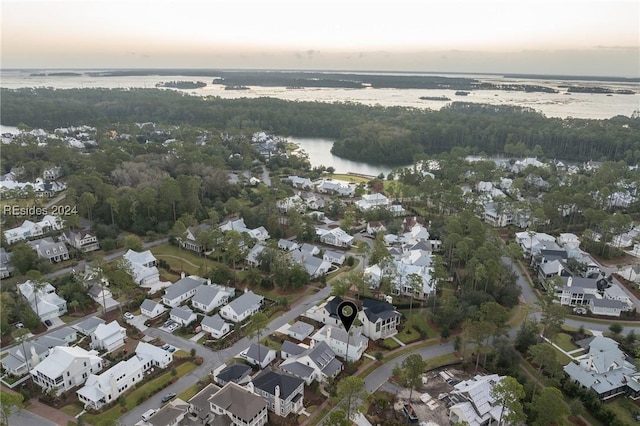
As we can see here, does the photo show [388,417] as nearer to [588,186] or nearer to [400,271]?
[400,271]

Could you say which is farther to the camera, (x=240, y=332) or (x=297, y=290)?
(x=297, y=290)

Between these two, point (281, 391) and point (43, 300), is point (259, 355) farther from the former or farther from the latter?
point (43, 300)

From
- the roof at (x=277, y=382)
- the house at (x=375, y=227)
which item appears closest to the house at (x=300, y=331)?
the roof at (x=277, y=382)

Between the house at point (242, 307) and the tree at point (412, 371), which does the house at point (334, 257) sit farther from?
the tree at point (412, 371)

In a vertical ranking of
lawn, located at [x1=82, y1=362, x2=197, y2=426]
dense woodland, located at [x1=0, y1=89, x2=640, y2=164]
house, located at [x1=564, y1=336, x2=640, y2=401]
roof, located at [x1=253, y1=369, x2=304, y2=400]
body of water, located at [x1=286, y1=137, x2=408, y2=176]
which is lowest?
lawn, located at [x1=82, y1=362, x2=197, y2=426]

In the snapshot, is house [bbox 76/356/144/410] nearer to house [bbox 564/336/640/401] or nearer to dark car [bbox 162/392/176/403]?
dark car [bbox 162/392/176/403]

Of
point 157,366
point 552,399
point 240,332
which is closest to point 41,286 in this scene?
point 157,366

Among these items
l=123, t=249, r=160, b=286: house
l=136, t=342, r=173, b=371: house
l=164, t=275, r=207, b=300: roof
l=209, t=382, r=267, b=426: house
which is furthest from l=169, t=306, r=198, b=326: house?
l=209, t=382, r=267, b=426: house
